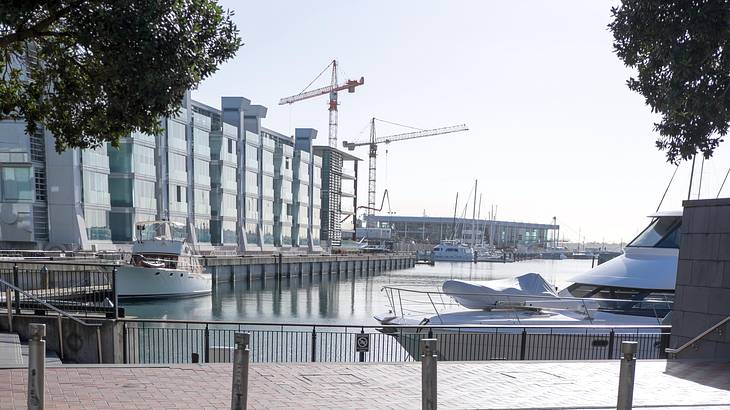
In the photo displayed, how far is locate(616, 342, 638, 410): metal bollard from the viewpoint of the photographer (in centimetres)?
594

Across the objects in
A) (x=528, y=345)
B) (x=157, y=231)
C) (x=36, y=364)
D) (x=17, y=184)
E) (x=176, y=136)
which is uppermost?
(x=176, y=136)

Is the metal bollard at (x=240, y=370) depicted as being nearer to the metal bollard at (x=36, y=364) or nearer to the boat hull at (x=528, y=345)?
the metal bollard at (x=36, y=364)

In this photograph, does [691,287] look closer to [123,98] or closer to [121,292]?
[123,98]

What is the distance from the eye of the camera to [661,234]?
21.2 m

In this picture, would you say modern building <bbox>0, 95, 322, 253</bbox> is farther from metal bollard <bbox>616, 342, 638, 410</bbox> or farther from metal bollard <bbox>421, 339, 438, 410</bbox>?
metal bollard <bbox>616, 342, 638, 410</bbox>

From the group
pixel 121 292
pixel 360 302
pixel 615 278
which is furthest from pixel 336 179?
pixel 615 278

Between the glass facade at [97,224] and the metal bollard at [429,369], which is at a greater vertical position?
the metal bollard at [429,369]

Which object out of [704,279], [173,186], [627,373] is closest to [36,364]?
[627,373]

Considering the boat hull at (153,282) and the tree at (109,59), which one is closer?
the tree at (109,59)

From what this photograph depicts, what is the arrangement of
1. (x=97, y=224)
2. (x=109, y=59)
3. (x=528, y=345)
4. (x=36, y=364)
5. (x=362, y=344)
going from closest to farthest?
(x=36, y=364), (x=109, y=59), (x=362, y=344), (x=528, y=345), (x=97, y=224)

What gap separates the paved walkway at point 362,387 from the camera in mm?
7680

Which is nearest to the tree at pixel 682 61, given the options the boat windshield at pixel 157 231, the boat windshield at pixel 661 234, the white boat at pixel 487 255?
the boat windshield at pixel 661 234

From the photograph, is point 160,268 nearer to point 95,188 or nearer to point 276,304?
point 276,304

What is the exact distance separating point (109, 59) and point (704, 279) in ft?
38.7
